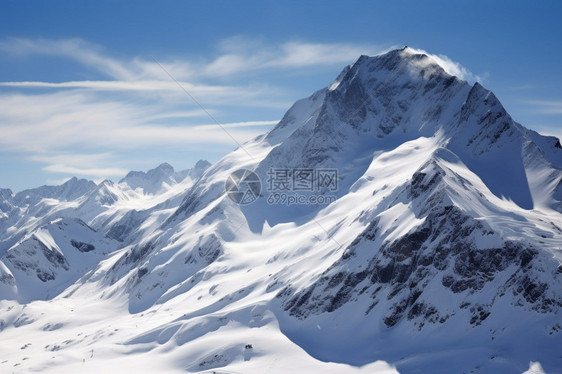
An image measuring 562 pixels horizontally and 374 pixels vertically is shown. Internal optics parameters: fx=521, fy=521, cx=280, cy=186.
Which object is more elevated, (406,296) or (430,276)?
(430,276)

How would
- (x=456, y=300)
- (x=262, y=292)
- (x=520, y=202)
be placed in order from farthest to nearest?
(x=262, y=292) < (x=520, y=202) < (x=456, y=300)

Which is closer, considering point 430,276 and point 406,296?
point 430,276

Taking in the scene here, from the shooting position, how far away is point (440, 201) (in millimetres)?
120625

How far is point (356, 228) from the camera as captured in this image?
160 meters

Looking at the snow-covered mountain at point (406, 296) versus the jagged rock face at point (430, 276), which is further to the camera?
the jagged rock face at point (430, 276)

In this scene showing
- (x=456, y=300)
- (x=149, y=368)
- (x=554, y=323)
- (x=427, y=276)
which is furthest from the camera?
(x=149, y=368)

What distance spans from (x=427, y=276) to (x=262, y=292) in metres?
55.8

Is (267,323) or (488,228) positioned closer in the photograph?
(488,228)

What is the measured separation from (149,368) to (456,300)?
7385 centimetres

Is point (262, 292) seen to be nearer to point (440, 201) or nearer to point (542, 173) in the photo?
point (440, 201)

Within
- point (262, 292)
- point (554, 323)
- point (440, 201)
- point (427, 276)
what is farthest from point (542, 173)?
point (262, 292)

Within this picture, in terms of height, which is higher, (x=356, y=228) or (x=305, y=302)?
(x=356, y=228)

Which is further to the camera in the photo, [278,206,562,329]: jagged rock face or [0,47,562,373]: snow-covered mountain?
[278,206,562,329]: jagged rock face

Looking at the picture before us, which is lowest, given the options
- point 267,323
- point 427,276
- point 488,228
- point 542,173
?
point 267,323
